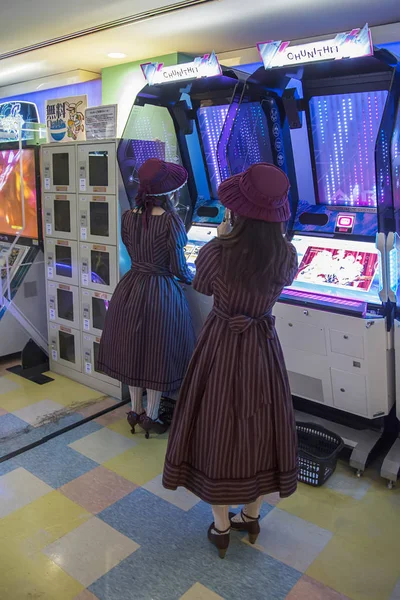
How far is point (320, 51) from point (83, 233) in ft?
7.19

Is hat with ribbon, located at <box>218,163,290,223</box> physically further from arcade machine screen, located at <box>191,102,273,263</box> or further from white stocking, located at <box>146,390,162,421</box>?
white stocking, located at <box>146,390,162,421</box>

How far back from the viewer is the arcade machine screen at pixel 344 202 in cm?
292

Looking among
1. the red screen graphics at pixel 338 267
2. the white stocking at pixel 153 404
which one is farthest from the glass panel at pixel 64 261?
the red screen graphics at pixel 338 267

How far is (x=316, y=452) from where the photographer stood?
3.17 meters

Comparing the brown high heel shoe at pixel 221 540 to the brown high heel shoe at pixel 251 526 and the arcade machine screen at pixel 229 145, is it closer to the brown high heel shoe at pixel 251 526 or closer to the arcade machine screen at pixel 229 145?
the brown high heel shoe at pixel 251 526

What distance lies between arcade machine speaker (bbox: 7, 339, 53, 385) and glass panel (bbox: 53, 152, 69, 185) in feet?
4.78

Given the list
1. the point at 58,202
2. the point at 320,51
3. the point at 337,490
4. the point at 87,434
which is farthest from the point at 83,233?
the point at 337,490

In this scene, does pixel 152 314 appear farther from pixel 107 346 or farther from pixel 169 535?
pixel 169 535

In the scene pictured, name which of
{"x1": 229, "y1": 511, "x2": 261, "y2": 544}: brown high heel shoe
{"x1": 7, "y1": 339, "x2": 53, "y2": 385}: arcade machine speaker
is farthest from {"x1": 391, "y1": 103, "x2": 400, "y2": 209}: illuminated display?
{"x1": 7, "y1": 339, "x2": 53, "y2": 385}: arcade machine speaker

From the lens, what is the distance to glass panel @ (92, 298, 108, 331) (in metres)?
4.01

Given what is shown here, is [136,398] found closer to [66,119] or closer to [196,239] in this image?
[196,239]

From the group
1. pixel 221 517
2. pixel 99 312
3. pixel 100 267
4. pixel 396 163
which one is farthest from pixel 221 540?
pixel 100 267

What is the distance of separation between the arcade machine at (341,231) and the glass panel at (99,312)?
1.50 m

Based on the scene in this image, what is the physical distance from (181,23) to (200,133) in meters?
0.85
